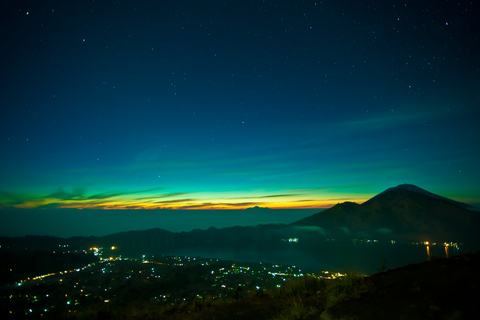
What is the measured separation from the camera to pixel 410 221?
164875 millimetres

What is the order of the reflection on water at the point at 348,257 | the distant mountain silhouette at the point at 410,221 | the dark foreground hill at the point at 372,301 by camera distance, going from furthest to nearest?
the distant mountain silhouette at the point at 410,221
the reflection on water at the point at 348,257
the dark foreground hill at the point at 372,301

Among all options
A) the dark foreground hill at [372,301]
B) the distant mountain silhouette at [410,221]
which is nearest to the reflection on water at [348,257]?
the dark foreground hill at [372,301]

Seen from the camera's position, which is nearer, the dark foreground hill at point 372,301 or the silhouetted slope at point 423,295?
the silhouetted slope at point 423,295

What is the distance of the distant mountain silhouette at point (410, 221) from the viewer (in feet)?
469

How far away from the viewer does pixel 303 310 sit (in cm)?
572

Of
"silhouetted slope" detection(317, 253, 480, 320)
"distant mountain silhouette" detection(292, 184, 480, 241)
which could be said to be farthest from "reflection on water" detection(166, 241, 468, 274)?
"distant mountain silhouette" detection(292, 184, 480, 241)

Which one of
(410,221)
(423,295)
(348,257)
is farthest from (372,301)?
(410,221)

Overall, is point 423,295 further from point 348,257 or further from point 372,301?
point 348,257

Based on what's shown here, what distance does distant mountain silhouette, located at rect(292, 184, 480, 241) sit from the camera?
5630 inches

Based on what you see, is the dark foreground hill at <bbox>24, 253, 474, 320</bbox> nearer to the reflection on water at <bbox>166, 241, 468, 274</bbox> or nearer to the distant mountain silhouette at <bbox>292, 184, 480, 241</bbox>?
the reflection on water at <bbox>166, 241, 468, 274</bbox>

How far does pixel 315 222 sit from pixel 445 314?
207 m

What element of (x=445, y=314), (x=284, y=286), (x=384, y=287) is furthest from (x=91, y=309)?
(x=445, y=314)

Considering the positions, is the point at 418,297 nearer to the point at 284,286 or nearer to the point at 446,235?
the point at 284,286

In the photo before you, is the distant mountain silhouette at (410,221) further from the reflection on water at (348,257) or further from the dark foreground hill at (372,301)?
the dark foreground hill at (372,301)
